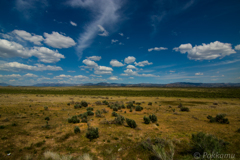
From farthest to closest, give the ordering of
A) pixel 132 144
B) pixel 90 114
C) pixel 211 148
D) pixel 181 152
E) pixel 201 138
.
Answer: pixel 90 114 → pixel 132 144 → pixel 181 152 → pixel 201 138 → pixel 211 148

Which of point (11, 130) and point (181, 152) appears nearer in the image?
point (181, 152)

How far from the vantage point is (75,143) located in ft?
29.0

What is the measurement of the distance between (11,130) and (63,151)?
719 cm

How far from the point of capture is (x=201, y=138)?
22.1 feet

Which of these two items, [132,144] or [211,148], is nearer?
[211,148]

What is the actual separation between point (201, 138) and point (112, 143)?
6612 mm

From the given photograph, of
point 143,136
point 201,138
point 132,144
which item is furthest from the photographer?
point 143,136

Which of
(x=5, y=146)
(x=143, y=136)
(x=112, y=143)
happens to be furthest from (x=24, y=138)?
(x=143, y=136)

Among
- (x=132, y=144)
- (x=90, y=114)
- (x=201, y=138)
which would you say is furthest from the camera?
(x=90, y=114)

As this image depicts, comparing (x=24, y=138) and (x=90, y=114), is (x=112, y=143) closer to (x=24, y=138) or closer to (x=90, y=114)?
(x=24, y=138)

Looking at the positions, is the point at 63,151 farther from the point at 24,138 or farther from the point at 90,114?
the point at 90,114

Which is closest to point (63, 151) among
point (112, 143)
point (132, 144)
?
point (112, 143)

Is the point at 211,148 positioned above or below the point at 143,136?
above

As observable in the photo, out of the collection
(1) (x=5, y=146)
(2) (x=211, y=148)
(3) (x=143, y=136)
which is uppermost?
(2) (x=211, y=148)
